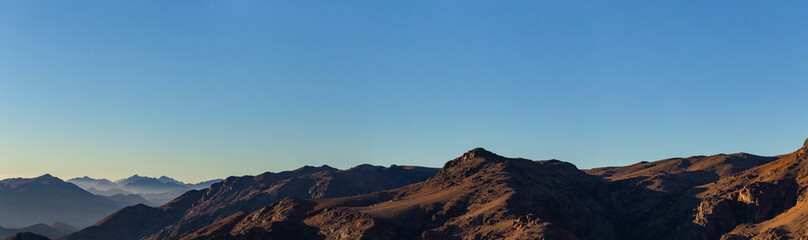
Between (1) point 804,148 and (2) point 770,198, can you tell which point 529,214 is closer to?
(2) point 770,198

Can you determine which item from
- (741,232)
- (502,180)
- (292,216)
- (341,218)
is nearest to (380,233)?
(341,218)

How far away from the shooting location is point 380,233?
14712cm

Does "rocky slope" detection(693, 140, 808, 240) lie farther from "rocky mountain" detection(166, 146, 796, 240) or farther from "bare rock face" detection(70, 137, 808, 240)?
"rocky mountain" detection(166, 146, 796, 240)

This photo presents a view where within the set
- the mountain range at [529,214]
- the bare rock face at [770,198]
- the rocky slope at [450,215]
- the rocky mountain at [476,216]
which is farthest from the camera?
the bare rock face at [770,198]

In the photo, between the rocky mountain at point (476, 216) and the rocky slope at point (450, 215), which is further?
the rocky mountain at point (476, 216)

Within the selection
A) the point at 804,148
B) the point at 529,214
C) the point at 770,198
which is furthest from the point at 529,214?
the point at 804,148

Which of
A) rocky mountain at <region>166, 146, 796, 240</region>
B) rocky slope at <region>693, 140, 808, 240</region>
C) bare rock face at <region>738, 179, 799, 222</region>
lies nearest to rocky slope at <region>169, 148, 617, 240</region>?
rocky mountain at <region>166, 146, 796, 240</region>

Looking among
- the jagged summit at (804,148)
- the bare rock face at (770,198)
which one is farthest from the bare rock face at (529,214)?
the jagged summit at (804,148)

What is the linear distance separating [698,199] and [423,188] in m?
75.6

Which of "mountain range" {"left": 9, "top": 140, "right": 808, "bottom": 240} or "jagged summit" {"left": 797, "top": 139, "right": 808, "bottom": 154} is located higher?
"jagged summit" {"left": 797, "top": 139, "right": 808, "bottom": 154}

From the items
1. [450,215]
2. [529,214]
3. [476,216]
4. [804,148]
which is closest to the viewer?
[529,214]

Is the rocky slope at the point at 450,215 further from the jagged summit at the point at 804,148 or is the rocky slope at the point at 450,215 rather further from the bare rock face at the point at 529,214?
the jagged summit at the point at 804,148

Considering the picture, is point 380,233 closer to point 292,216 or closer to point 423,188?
point 292,216

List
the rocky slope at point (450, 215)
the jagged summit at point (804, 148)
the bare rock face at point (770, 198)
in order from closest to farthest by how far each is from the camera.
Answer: the rocky slope at point (450, 215) < the bare rock face at point (770, 198) < the jagged summit at point (804, 148)
